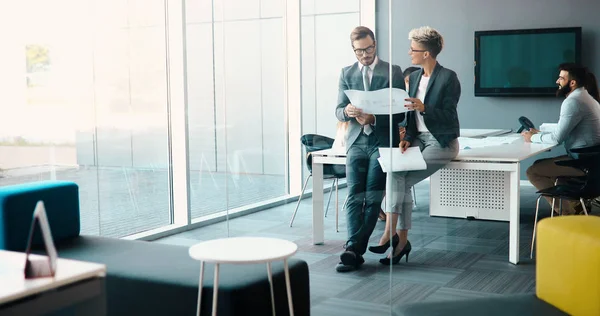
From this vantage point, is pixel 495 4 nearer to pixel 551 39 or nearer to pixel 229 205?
pixel 551 39

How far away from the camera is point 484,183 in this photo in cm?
412

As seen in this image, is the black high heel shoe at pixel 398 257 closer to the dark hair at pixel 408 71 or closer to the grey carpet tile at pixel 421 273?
the grey carpet tile at pixel 421 273

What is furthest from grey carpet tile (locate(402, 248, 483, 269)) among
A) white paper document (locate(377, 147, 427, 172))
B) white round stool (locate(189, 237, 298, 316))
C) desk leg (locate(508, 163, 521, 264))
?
white round stool (locate(189, 237, 298, 316))

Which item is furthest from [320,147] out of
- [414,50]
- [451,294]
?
[451,294]

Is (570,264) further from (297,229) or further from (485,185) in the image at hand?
(297,229)

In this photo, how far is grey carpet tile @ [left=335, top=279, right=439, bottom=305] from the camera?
4215 millimetres

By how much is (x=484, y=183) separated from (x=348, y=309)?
1.04 metres

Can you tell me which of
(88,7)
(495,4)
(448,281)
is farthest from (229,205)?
(495,4)

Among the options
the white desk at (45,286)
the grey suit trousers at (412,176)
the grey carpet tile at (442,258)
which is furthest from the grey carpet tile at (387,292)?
the white desk at (45,286)

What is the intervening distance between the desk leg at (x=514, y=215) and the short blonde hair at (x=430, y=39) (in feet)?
2.39

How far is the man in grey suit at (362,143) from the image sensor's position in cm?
430

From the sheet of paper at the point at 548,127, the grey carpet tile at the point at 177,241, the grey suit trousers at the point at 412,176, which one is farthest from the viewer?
the grey carpet tile at the point at 177,241

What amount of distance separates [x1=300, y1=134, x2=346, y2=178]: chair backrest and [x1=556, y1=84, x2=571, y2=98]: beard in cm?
140

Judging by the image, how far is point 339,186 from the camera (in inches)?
181
